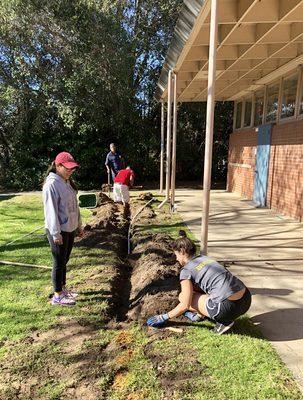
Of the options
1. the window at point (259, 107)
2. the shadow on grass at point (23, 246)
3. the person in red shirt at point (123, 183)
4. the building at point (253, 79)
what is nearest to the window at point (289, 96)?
the building at point (253, 79)

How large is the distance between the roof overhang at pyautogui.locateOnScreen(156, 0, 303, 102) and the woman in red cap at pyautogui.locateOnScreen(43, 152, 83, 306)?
2.87 metres

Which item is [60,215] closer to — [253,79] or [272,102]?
[253,79]

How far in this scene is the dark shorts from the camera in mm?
3369

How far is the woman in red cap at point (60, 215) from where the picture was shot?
12.9 feet

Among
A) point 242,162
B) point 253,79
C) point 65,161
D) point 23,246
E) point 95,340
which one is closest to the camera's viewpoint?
point 95,340

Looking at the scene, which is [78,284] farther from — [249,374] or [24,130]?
[24,130]

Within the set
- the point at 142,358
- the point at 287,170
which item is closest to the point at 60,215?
the point at 142,358

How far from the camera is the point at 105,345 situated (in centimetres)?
339

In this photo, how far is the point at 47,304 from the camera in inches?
169

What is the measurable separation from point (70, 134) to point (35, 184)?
2946 mm

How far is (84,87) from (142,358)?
552 inches

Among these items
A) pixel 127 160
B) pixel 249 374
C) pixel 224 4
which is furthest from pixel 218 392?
pixel 127 160

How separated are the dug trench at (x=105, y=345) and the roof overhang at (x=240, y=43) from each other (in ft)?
12.0

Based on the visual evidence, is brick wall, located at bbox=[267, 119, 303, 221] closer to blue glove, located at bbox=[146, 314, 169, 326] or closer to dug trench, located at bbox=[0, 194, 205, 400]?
dug trench, located at bbox=[0, 194, 205, 400]
